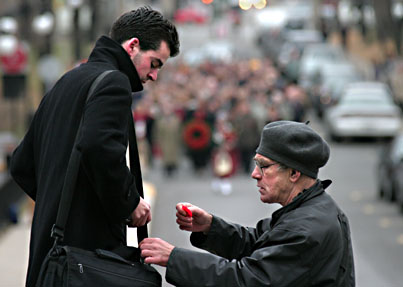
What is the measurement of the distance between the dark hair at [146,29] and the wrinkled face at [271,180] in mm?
629

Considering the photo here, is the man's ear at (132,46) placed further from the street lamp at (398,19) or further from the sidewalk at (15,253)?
the street lamp at (398,19)

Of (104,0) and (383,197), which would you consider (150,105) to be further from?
(104,0)

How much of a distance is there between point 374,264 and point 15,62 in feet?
48.1

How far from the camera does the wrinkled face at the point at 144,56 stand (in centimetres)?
423

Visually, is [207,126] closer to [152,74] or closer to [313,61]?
[313,61]

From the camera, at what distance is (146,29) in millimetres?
4199

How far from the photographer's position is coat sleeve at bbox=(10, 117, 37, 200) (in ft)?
14.5

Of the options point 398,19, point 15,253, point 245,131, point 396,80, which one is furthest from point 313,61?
point 15,253

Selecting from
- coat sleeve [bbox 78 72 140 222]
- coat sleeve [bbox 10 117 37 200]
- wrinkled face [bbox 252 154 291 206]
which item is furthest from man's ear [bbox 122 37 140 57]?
wrinkled face [bbox 252 154 291 206]

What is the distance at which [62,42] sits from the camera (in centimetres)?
5241

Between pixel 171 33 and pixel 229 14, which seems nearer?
pixel 171 33

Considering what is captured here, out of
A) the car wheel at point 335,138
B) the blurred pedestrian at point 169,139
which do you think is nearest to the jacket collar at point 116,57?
the blurred pedestrian at point 169,139

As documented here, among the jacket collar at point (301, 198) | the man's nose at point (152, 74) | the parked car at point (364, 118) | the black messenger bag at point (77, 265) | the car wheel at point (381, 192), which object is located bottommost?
the parked car at point (364, 118)

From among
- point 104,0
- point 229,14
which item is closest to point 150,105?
point 104,0
